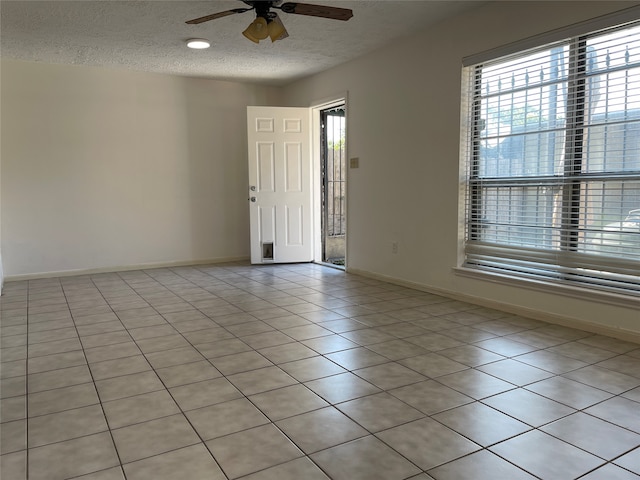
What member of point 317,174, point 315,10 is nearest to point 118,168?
point 317,174

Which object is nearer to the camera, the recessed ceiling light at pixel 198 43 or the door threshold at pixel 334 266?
Result: the recessed ceiling light at pixel 198 43

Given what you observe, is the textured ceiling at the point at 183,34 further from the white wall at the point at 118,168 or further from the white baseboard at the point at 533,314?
the white baseboard at the point at 533,314

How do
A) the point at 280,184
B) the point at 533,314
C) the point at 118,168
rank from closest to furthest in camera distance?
the point at 533,314 → the point at 118,168 → the point at 280,184

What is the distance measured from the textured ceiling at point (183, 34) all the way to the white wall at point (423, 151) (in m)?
0.23

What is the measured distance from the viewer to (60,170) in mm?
5398

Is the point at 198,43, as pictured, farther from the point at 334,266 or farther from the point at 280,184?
the point at 334,266

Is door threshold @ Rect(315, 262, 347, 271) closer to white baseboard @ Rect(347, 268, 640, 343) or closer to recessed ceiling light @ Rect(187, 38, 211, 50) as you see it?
white baseboard @ Rect(347, 268, 640, 343)

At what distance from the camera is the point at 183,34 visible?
167 inches

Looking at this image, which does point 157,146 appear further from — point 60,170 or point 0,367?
point 0,367

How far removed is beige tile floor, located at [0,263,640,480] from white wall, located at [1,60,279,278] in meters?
1.72

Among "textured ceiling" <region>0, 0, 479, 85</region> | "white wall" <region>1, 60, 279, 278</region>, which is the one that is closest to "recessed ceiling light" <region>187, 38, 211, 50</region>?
"textured ceiling" <region>0, 0, 479, 85</region>

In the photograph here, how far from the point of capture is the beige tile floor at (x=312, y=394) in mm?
1715

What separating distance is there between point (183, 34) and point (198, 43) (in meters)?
0.25

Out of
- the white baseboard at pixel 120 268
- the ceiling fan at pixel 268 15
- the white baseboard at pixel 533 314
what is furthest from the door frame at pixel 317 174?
the ceiling fan at pixel 268 15
